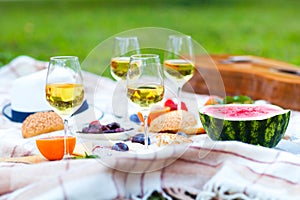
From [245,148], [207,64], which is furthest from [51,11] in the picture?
[245,148]

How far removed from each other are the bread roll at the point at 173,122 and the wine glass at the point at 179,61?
11 centimetres

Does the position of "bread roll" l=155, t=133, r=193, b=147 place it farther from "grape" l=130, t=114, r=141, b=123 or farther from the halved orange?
"grape" l=130, t=114, r=141, b=123

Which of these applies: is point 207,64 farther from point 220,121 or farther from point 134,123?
point 220,121

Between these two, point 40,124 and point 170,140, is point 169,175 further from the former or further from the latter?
point 40,124

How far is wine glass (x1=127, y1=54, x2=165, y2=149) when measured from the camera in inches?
83.0

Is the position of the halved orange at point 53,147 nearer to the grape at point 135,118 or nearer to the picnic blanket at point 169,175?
the picnic blanket at point 169,175

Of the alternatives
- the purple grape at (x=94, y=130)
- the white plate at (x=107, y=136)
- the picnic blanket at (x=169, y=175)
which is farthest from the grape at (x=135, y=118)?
the picnic blanket at (x=169, y=175)

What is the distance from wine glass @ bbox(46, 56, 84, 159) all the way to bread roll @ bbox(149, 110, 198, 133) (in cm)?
44

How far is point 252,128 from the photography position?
7.24 feet

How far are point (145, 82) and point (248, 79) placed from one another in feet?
5.56

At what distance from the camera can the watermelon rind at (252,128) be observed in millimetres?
2205

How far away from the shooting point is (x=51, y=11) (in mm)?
12352

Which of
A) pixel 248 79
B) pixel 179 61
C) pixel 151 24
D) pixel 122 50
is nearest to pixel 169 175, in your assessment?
pixel 179 61

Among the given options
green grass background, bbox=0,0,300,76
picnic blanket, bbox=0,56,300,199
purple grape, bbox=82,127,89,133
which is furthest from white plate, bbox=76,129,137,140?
green grass background, bbox=0,0,300,76
